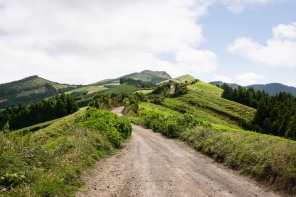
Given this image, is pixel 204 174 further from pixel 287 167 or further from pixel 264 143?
pixel 264 143

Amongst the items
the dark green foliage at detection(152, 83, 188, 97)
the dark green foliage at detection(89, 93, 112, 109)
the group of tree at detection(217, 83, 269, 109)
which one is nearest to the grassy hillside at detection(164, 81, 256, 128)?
the dark green foliage at detection(152, 83, 188, 97)

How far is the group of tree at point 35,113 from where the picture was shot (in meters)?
107

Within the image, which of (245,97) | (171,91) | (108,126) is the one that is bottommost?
(108,126)

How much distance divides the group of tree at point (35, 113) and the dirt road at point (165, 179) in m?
115

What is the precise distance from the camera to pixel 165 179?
28.8 ft

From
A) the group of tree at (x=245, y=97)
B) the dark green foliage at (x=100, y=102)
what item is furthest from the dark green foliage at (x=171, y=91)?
the dark green foliage at (x=100, y=102)

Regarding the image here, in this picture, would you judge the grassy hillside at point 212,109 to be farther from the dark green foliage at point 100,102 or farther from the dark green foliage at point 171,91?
the dark green foliage at point 100,102

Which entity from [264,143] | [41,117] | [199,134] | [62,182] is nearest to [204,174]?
[264,143]

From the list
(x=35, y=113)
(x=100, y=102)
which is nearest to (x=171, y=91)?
(x=100, y=102)

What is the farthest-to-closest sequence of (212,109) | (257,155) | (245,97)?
(245,97) → (212,109) → (257,155)

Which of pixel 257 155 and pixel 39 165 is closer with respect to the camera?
pixel 39 165

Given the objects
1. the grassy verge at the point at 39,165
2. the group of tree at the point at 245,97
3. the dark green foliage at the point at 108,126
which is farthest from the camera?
the group of tree at the point at 245,97

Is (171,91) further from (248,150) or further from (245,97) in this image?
(248,150)

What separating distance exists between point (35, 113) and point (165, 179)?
123910 mm
